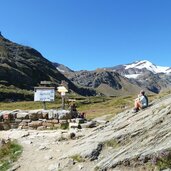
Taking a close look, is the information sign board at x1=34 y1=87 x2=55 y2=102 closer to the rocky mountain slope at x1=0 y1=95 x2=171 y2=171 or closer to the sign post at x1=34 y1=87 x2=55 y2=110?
the sign post at x1=34 y1=87 x2=55 y2=110

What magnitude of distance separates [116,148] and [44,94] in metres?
17.2

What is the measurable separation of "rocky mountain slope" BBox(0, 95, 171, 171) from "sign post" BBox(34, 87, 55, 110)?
10.6m

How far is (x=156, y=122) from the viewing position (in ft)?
64.9

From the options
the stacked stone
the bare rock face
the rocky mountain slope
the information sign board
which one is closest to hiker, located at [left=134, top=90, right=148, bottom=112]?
the rocky mountain slope

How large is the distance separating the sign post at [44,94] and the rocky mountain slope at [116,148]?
10.6 metres

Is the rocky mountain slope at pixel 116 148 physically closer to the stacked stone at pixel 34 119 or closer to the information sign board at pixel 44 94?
the stacked stone at pixel 34 119

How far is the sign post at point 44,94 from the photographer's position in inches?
1412

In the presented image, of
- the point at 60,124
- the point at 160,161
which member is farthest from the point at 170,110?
the point at 60,124

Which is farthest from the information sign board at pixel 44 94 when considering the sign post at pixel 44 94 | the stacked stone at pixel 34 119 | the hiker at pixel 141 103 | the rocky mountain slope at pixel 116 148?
the hiker at pixel 141 103

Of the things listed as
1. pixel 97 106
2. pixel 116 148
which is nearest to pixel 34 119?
pixel 116 148

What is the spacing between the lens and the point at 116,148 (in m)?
19.6

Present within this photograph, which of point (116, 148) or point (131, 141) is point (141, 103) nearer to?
point (131, 141)

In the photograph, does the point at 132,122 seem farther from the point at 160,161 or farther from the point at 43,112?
the point at 43,112

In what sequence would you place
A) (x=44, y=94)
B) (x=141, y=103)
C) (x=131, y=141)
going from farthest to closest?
1. (x=44, y=94)
2. (x=141, y=103)
3. (x=131, y=141)
